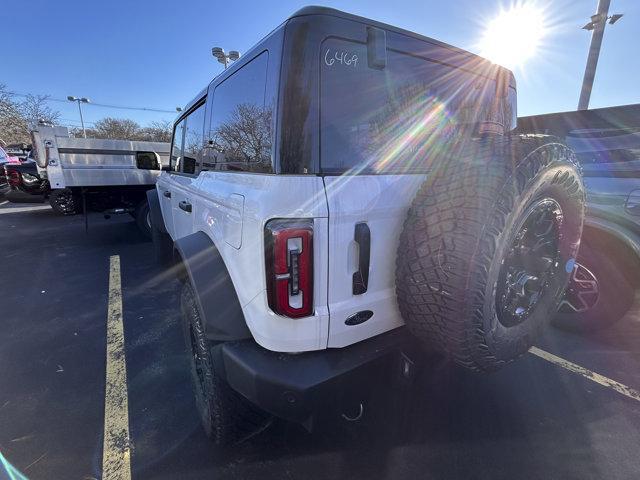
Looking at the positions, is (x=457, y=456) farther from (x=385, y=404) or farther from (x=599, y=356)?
(x=599, y=356)

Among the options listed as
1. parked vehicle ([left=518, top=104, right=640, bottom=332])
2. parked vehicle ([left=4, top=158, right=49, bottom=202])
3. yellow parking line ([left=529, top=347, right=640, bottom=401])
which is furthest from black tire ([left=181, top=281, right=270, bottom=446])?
parked vehicle ([left=4, top=158, right=49, bottom=202])

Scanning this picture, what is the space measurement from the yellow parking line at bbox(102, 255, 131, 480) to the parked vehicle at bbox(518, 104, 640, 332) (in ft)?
11.3

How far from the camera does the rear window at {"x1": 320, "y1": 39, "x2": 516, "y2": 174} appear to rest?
1519 mm

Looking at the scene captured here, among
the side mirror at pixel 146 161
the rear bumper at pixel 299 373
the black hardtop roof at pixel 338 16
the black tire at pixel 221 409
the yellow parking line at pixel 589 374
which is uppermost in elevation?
the black hardtop roof at pixel 338 16

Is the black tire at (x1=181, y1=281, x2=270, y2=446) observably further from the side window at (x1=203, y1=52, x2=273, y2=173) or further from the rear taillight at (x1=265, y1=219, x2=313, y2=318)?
the side window at (x1=203, y1=52, x2=273, y2=173)

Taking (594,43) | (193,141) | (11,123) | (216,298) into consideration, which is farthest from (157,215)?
(11,123)

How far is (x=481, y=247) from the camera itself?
4.47 ft

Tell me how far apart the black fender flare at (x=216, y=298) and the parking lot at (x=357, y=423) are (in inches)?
31.3

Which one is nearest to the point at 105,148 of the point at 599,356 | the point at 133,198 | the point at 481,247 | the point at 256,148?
the point at 133,198

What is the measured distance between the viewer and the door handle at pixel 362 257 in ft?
4.89

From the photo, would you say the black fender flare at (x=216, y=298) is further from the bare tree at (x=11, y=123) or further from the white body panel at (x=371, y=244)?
the bare tree at (x=11, y=123)

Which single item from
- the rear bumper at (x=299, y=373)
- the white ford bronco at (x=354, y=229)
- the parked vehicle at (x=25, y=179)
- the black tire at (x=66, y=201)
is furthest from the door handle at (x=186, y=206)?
the parked vehicle at (x=25, y=179)

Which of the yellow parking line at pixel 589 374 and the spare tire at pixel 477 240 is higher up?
the spare tire at pixel 477 240

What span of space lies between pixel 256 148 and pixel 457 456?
203 centimetres
